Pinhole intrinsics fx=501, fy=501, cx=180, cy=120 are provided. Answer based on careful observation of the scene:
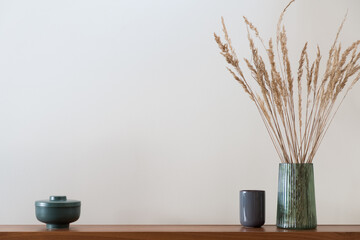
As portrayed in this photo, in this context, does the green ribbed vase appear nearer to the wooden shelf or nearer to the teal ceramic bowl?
the wooden shelf

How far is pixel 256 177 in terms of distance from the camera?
214cm

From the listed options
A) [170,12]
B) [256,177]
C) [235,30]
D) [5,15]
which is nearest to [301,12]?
[235,30]

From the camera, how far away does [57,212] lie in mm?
1796

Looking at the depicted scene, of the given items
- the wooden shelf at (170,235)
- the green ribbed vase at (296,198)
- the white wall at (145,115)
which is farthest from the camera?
the white wall at (145,115)

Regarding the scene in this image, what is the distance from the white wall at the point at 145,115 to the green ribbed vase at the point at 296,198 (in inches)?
10.2

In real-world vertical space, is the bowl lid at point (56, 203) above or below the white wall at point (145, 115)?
below

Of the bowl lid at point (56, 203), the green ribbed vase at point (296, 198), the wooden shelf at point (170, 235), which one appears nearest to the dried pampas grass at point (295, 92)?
the green ribbed vase at point (296, 198)

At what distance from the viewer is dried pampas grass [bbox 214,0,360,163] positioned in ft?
6.19

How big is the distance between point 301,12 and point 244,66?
353 mm

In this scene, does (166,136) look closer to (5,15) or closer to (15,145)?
(15,145)

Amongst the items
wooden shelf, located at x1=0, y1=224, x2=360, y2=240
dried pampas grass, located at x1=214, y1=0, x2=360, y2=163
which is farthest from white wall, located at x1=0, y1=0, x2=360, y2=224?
wooden shelf, located at x1=0, y1=224, x2=360, y2=240

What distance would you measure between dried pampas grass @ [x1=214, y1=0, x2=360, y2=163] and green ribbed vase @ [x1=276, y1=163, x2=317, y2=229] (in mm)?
62

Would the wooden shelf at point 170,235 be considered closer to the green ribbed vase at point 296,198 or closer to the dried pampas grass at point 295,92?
the green ribbed vase at point 296,198

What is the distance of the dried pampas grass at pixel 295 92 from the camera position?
1.89 meters
